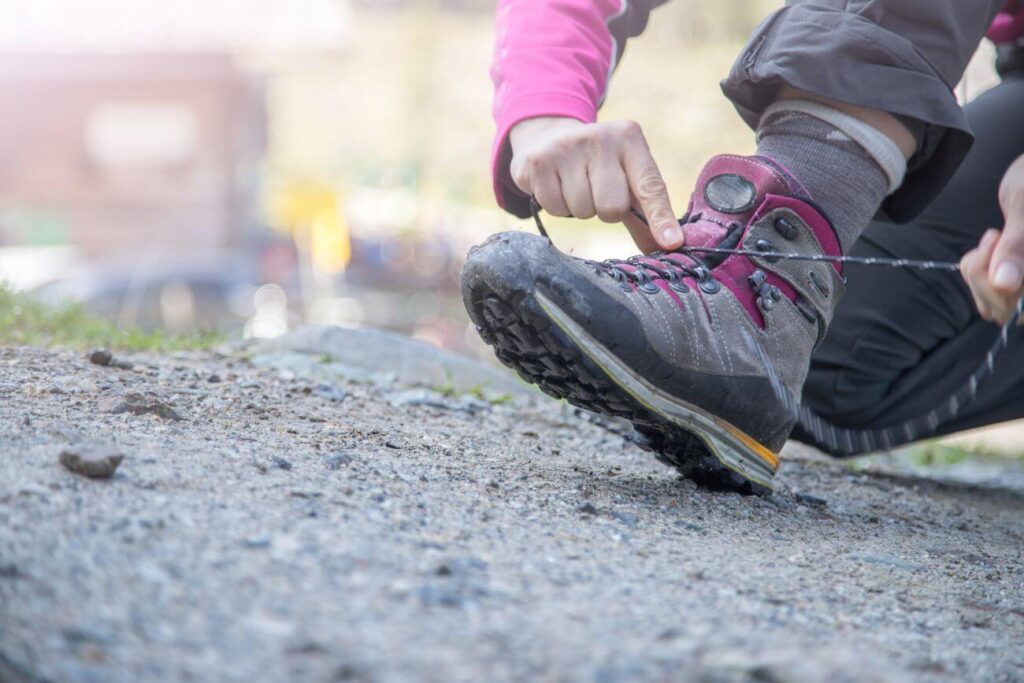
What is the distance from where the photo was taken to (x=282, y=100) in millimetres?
36156

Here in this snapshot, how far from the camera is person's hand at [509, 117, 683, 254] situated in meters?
1.74

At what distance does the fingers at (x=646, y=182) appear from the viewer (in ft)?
5.67

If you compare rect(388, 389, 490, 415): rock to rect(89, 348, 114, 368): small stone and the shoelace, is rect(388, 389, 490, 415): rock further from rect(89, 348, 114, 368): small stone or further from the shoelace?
the shoelace

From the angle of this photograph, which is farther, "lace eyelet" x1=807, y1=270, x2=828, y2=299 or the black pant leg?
the black pant leg

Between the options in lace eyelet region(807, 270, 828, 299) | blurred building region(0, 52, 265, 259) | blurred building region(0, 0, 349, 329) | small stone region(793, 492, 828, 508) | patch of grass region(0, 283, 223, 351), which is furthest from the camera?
blurred building region(0, 52, 265, 259)

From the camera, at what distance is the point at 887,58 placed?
1806 mm

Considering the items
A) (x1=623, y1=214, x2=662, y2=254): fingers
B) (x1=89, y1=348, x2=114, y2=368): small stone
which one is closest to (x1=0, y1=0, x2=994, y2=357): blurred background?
(x1=89, y1=348, x2=114, y2=368): small stone

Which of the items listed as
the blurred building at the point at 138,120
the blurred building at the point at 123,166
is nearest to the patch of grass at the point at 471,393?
the blurred building at the point at 138,120

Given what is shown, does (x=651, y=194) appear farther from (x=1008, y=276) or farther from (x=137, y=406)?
(x=137, y=406)

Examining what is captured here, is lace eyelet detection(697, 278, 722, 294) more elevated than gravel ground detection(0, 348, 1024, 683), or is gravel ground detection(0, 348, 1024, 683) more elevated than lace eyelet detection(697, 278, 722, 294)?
lace eyelet detection(697, 278, 722, 294)

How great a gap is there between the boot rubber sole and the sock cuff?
0.54 m

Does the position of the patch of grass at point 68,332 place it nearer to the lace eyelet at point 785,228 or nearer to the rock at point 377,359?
the rock at point 377,359

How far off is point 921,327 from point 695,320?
1.03 m

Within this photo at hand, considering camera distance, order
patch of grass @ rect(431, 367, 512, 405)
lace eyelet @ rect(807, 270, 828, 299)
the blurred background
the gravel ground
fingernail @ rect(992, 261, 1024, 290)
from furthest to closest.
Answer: the blurred background → patch of grass @ rect(431, 367, 512, 405) → lace eyelet @ rect(807, 270, 828, 299) → fingernail @ rect(992, 261, 1024, 290) → the gravel ground
